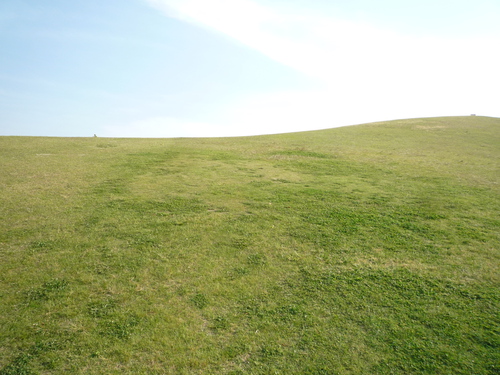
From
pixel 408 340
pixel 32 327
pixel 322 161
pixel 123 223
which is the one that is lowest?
pixel 408 340

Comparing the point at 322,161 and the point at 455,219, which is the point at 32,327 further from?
the point at 322,161

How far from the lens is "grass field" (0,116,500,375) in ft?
15.5

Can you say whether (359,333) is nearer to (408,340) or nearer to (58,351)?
(408,340)

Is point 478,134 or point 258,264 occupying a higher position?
point 478,134

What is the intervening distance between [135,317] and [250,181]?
8457mm

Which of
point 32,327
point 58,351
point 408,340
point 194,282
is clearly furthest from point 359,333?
point 32,327

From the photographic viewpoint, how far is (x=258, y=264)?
7.06 meters

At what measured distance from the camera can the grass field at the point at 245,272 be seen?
15.5 feet

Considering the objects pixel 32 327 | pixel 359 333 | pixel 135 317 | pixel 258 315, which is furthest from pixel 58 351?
pixel 359 333

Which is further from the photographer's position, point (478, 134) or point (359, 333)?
point (478, 134)

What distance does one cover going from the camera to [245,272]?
6742 millimetres

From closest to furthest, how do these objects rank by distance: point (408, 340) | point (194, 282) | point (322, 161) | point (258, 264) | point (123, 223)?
point (408, 340) → point (194, 282) → point (258, 264) → point (123, 223) → point (322, 161)

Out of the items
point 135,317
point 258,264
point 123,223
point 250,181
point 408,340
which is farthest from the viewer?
point 250,181

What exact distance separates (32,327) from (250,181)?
9248mm
